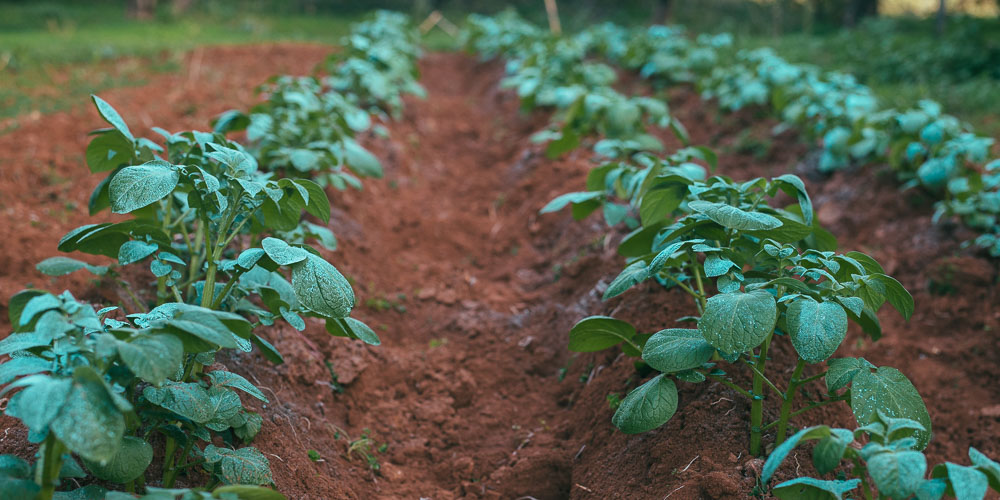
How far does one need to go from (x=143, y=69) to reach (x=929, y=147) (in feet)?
23.9

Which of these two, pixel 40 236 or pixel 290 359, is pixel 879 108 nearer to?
pixel 290 359

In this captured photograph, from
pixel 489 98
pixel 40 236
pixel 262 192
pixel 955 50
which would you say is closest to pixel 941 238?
pixel 262 192

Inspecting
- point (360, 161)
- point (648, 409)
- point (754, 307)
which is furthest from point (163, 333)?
point (360, 161)

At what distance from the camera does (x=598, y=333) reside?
230 cm

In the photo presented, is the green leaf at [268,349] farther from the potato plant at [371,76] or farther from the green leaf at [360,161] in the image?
the potato plant at [371,76]

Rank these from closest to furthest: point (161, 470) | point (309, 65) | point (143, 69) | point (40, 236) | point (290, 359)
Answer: point (161, 470) < point (290, 359) < point (40, 236) < point (143, 69) < point (309, 65)

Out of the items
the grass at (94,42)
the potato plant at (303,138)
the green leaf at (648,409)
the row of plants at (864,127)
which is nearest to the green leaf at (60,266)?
the potato plant at (303,138)

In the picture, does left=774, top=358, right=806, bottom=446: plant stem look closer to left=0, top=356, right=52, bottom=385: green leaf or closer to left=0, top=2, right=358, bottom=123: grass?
left=0, top=356, right=52, bottom=385: green leaf

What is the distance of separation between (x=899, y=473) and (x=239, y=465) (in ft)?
4.77

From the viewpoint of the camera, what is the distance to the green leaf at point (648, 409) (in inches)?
78.3

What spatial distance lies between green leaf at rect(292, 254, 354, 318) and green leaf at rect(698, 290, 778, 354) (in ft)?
2.95

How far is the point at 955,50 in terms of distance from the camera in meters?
8.76

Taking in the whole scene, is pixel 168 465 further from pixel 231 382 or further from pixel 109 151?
pixel 109 151

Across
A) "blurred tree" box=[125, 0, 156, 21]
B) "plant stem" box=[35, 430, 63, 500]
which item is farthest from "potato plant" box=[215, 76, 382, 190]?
"blurred tree" box=[125, 0, 156, 21]
